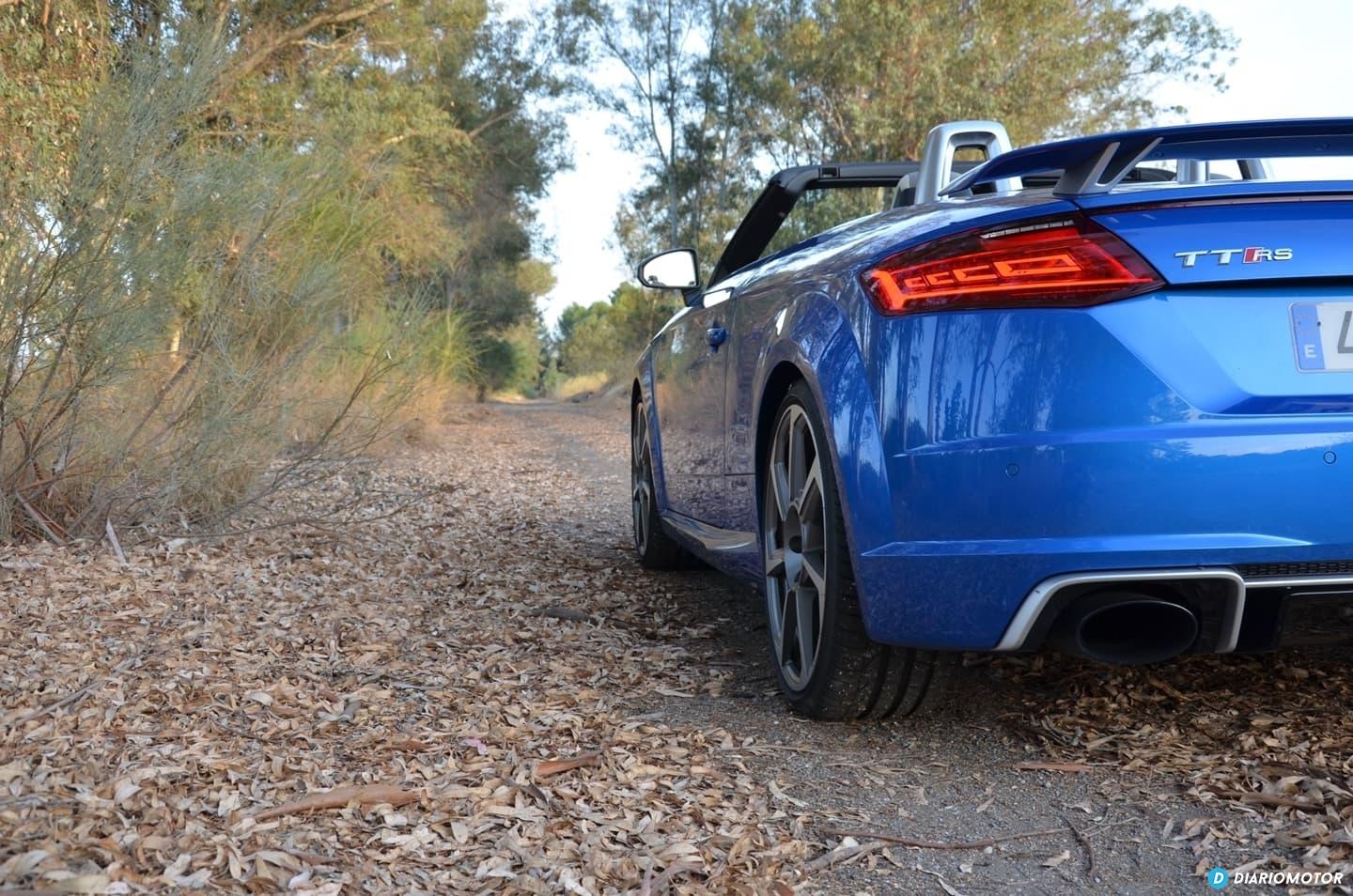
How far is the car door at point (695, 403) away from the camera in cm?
436

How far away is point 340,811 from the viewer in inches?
105

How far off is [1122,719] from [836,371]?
1.19m

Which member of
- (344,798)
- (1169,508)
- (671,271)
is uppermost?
(671,271)

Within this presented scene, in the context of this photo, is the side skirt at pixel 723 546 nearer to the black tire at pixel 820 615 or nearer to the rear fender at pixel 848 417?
the black tire at pixel 820 615

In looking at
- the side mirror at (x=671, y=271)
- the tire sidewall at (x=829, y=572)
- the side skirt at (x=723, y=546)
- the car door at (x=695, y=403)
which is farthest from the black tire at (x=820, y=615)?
the side mirror at (x=671, y=271)

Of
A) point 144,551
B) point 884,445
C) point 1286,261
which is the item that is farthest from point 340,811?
point 144,551

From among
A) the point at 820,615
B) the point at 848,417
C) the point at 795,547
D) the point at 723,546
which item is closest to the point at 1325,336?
the point at 848,417

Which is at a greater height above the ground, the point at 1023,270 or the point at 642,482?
the point at 1023,270

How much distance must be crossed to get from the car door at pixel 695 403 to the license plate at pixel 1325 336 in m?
2.02

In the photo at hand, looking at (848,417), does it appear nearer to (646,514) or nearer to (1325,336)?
(1325,336)

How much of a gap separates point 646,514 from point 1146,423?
368 cm

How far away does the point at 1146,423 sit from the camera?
8.21 ft

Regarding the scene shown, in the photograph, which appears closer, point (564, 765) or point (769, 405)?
point (564, 765)

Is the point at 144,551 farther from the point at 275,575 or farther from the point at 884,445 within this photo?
the point at 884,445
